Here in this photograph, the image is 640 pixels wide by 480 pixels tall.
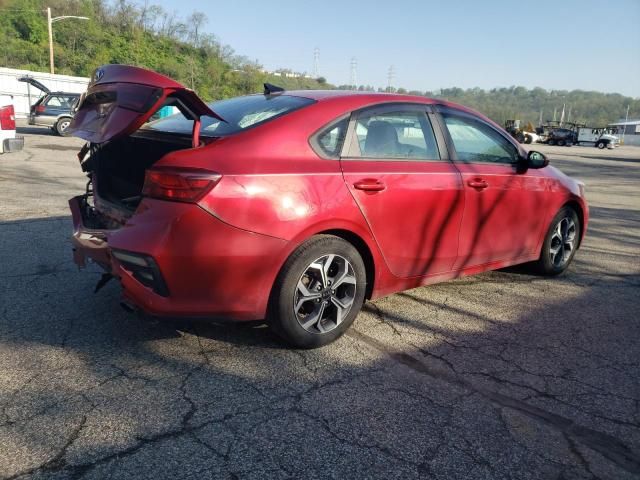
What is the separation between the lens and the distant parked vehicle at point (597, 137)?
48.2 m

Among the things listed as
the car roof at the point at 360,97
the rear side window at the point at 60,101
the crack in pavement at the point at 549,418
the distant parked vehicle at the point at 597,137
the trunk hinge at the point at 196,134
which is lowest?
the crack in pavement at the point at 549,418

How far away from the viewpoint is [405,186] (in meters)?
3.58

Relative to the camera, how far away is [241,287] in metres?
2.97

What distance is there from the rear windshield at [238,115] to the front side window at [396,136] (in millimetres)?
416

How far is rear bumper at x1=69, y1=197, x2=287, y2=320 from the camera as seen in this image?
9.21 feet

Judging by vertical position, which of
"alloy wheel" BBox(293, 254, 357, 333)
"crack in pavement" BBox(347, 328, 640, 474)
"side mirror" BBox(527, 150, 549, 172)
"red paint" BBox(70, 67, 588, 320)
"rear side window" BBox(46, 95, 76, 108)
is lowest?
"crack in pavement" BBox(347, 328, 640, 474)

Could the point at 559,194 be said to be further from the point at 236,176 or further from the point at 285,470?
the point at 285,470

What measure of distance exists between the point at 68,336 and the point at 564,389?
9.91 ft

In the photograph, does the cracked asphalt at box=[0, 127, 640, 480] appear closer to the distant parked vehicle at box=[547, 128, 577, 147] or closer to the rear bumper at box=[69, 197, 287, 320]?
the rear bumper at box=[69, 197, 287, 320]

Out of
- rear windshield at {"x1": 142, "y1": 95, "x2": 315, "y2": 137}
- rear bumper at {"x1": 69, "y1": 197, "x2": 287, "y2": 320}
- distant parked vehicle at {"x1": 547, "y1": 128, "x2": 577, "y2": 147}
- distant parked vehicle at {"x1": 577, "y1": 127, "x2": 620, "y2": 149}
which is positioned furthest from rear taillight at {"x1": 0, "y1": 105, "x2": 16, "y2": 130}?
distant parked vehicle at {"x1": 577, "y1": 127, "x2": 620, "y2": 149}

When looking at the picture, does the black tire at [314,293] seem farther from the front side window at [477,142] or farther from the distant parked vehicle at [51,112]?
the distant parked vehicle at [51,112]

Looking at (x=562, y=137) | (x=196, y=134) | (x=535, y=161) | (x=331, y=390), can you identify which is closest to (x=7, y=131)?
(x=196, y=134)

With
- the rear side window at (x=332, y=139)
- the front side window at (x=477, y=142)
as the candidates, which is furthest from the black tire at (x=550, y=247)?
the rear side window at (x=332, y=139)

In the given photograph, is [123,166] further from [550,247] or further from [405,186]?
[550,247]
